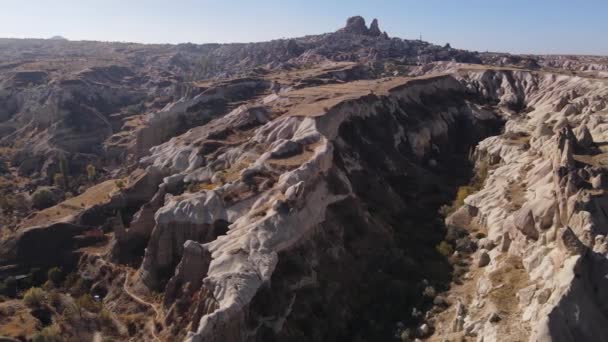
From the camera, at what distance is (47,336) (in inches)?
1309

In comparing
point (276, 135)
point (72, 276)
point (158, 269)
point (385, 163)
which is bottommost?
point (72, 276)

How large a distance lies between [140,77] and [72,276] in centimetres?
13430

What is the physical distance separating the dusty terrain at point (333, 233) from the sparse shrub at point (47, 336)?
9 cm

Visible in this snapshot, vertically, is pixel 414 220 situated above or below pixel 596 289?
below

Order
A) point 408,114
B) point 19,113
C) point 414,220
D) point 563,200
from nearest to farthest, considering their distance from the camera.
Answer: point 563,200
point 414,220
point 408,114
point 19,113

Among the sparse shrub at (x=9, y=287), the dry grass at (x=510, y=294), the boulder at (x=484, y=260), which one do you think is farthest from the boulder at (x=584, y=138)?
the sparse shrub at (x=9, y=287)

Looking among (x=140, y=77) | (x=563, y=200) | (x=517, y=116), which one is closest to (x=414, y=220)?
(x=563, y=200)

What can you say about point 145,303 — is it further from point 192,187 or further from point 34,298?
point 192,187

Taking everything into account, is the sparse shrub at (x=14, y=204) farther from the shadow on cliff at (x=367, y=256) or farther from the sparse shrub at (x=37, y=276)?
the shadow on cliff at (x=367, y=256)

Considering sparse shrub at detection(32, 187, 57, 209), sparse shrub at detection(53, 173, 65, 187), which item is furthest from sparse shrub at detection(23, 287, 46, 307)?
sparse shrub at detection(53, 173, 65, 187)

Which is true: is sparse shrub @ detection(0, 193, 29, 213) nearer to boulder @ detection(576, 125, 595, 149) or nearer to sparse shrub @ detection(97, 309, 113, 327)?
sparse shrub @ detection(97, 309, 113, 327)

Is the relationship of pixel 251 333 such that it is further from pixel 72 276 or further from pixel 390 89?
pixel 390 89

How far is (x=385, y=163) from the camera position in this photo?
59.8m

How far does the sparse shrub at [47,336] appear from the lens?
33.1 m
